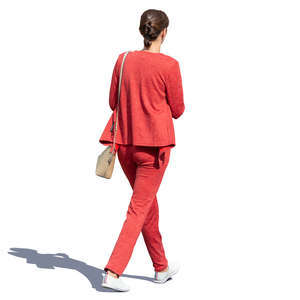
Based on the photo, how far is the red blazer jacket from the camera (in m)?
8.00

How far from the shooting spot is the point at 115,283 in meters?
8.07

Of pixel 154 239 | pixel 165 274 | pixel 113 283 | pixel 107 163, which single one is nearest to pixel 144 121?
pixel 107 163

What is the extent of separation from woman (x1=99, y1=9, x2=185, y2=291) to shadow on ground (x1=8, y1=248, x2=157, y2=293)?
571 millimetres

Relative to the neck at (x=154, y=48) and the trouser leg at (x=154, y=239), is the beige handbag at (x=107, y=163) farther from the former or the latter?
the trouser leg at (x=154, y=239)

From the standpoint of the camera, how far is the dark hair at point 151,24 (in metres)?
8.00

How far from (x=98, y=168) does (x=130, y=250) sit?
87cm

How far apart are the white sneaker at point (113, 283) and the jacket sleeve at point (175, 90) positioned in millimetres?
1705

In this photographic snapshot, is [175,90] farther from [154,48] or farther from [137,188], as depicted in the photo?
[137,188]

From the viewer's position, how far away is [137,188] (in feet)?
26.9

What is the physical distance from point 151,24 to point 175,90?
68 cm

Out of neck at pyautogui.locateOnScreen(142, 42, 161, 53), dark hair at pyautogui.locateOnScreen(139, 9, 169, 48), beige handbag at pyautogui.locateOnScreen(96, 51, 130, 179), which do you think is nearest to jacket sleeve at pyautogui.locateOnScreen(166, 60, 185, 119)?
neck at pyautogui.locateOnScreen(142, 42, 161, 53)

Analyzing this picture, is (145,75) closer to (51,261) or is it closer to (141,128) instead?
(141,128)

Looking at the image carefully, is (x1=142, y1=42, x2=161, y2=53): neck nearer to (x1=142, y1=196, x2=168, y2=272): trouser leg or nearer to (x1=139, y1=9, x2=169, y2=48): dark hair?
(x1=139, y1=9, x2=169, y2=48): dark hair

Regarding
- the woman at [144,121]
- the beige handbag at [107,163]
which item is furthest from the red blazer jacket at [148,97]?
the beige handbag at [107,163]
